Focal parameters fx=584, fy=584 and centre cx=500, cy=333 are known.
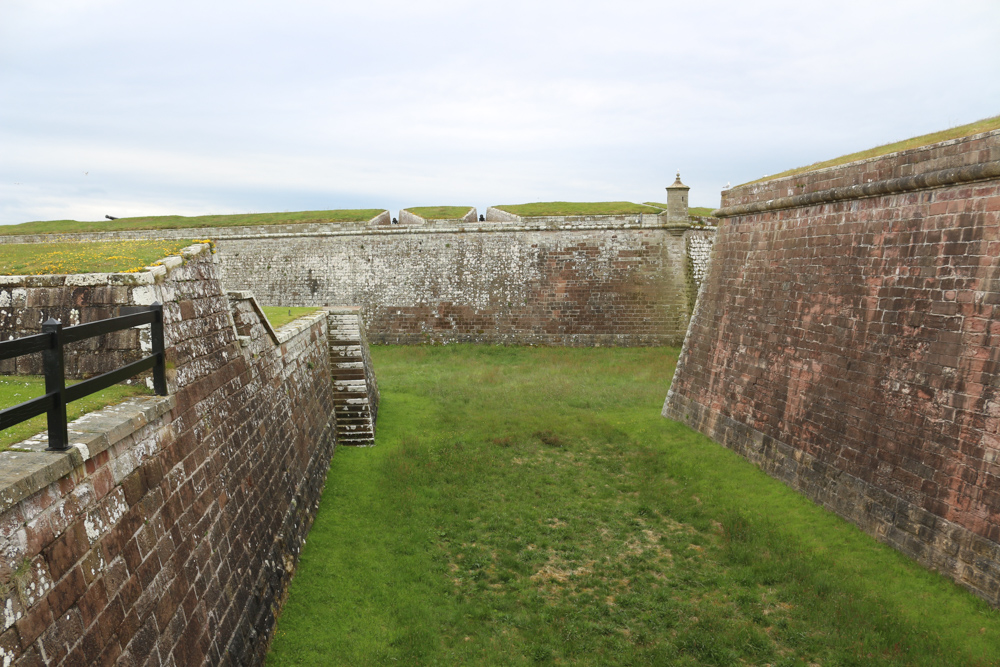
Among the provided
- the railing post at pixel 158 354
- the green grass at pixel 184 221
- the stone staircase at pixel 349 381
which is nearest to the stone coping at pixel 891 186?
the stone staircase at pixel 349 381

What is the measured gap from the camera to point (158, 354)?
438 cm

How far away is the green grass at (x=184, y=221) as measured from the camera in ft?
94.5

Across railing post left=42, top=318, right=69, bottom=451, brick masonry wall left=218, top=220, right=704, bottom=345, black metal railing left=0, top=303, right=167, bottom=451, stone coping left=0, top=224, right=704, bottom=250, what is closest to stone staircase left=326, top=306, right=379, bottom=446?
black metal railing left=0, top=303, right=167, bottom=451

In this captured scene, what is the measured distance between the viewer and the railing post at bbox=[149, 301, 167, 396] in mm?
4367

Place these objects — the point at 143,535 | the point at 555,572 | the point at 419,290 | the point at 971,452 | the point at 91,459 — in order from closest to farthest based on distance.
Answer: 1. the point at 91,459
2. the point at 143,535
3. the point at 971,452
4. the point at 555,572
5. the point at 419,290

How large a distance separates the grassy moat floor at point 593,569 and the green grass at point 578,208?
15.2m

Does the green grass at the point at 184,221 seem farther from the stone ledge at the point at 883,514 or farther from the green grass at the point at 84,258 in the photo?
the stone ledge at the point at 883,514

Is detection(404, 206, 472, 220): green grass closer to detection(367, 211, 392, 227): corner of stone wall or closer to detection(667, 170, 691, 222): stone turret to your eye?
detection(367, 211, 392, 227): corner of stone wall

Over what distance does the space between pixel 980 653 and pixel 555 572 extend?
424 cm

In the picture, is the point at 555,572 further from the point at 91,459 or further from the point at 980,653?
the point at 91,459

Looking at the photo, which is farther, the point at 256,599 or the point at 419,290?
the point at 419,290

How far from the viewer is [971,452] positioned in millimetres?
6809

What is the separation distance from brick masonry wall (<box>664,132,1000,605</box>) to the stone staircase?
7299mm

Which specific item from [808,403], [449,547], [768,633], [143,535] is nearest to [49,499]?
[143,535]
